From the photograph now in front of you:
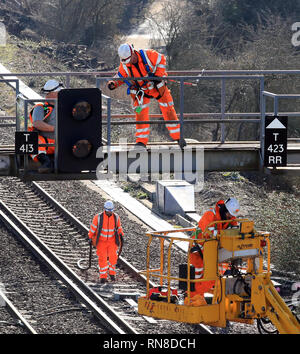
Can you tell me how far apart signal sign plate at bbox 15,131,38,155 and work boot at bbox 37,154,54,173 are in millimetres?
318

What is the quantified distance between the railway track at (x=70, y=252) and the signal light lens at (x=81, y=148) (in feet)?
12.8

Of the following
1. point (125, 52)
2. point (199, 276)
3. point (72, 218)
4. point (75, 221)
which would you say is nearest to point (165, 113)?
point (125, 52)

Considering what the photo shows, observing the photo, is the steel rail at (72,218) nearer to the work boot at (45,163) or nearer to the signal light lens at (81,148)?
the work boot at (45,163)

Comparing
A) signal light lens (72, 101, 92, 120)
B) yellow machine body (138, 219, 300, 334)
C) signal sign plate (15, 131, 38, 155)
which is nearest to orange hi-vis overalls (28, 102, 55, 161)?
signal sign plate (15, 131, 38, 155)

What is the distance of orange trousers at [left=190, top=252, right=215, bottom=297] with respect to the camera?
13.5 metres

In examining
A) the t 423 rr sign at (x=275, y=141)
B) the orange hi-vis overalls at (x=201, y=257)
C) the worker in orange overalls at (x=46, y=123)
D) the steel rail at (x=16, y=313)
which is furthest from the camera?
the steel rail at (x=16, y=313)

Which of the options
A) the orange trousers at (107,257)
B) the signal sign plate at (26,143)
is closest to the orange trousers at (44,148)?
the signal sign plate at (26,143)

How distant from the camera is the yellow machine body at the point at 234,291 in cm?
1290

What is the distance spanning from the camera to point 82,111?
41.0 ft

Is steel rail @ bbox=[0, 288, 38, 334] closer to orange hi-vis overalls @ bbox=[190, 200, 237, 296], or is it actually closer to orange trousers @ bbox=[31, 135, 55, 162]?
orange trousers @ bbox=[31, 135, 55, 162]

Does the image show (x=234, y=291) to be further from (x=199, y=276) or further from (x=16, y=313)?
(x=16, y=313)

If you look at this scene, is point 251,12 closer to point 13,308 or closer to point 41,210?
point 41,210

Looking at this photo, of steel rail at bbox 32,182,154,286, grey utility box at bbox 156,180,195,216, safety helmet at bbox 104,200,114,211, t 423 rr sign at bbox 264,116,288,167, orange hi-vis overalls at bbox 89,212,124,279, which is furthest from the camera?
grey utility box at bbox 156,180,195,216

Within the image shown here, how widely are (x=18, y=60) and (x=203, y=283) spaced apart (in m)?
23.3
